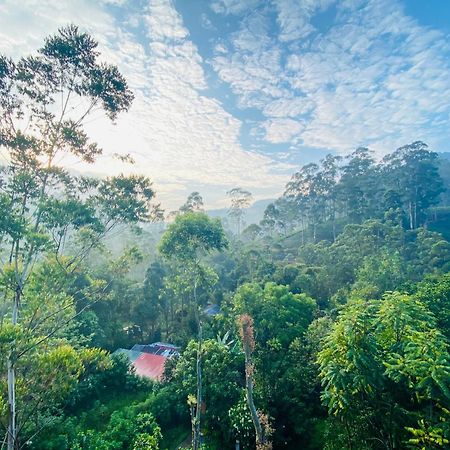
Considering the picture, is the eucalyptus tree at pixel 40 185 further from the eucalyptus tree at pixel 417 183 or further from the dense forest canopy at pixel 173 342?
the eucalyptus tree at pixel 417 183


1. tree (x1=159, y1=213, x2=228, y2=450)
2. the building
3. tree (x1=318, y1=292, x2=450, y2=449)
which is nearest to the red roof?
the building

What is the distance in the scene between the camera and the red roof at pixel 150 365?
56.7ft

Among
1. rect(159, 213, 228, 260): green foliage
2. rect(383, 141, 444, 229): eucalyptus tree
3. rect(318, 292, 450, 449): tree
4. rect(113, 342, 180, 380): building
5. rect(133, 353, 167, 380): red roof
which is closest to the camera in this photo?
rect(318, 292, 450, 449): tree

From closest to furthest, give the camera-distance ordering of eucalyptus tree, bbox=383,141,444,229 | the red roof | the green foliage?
the green foliage
the red roof
eucalyptus tree, bbox=383,141,444,229

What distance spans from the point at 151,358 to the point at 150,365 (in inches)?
25.0

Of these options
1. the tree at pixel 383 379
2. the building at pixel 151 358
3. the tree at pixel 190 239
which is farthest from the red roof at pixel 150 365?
the tree at pixel 383 379

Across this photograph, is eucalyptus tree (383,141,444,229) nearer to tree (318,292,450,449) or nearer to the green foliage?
the green foliage

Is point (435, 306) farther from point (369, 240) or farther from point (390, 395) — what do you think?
point (369, 240)

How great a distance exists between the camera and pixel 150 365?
716 inches

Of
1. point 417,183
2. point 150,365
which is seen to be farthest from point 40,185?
point 417,183

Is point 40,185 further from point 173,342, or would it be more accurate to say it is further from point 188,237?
point 173,342

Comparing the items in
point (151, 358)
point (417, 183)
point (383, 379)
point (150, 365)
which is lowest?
point (150, 365)

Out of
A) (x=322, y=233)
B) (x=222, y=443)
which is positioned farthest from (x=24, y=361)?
(x=322, y=233)

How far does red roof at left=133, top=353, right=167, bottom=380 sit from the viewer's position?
17.3 meters
